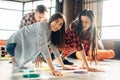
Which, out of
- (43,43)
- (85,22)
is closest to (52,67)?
(43,43)

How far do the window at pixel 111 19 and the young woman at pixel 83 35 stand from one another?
14.8ft

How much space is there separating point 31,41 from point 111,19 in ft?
17.8

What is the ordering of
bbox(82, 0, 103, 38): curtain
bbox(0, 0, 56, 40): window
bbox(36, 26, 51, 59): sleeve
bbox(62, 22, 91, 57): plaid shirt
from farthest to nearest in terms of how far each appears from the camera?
bbox(0, 0, 56, 40): window → bbox(82, 0, 103, 38): curtain → bbox(62, 22, 91, 57): plaid shirt → bbox(36, 26, 51, 59): sleeve

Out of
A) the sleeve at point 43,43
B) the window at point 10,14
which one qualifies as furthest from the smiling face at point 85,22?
the window at point 10,14

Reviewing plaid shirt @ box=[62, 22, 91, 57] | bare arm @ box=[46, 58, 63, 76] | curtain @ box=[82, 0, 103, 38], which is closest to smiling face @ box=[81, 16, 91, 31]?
plaid shirt @ box=[62, 22, 91, 57]

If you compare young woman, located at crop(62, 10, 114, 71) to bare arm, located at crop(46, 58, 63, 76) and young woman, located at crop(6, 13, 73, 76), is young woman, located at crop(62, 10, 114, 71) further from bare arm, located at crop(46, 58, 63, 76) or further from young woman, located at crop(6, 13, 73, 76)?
bare arm, located at crop(46, 58, 63, 76)

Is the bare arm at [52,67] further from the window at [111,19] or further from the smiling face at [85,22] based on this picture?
the window at [111,19]

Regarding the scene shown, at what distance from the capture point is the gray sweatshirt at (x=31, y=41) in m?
2.27

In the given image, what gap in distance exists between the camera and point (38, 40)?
2273 mm

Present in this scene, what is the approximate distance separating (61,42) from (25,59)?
0.44 meters

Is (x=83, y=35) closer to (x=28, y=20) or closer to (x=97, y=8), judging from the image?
(x=28, y=20)

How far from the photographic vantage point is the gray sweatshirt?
7.45ft

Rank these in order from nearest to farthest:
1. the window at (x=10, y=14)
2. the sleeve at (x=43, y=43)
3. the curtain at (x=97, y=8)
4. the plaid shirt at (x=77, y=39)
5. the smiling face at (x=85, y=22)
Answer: the sleeve at (x=43, y=43), the smiling face at (x=85, y=22), the plaid shirt at (x=77, y=39), the curtain at (x=97, y=8), the window at (x=10, y=14)

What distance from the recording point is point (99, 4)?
24.2ft
